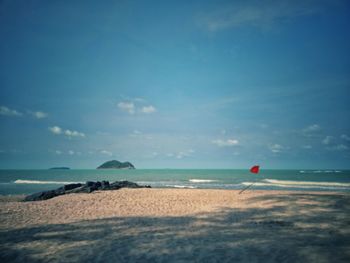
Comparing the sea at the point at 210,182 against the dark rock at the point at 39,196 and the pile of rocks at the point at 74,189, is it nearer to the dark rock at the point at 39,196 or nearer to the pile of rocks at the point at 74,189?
the pile of rocks at the point at 74,189

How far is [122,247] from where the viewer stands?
5.79 meters

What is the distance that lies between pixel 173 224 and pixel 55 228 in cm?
412

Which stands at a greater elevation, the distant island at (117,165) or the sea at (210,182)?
the distant island at (117,165)

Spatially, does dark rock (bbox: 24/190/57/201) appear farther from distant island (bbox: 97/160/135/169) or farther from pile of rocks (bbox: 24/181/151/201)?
distant island (bbox: 97/160/135/169)


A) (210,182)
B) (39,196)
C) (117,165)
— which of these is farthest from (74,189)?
(117,165)

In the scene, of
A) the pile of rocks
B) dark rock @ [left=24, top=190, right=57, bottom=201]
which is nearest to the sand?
dark rock @ [left=24, top=190, right=57, bottom=201]

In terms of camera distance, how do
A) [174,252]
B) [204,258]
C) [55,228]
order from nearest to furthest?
[204,258], [174,252], [55,228]

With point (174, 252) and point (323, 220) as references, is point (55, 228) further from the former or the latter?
point (323, 220)

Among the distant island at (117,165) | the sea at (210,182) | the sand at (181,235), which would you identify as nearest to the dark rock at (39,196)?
the sand at (181,235)

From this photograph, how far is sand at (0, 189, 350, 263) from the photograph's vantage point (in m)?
5.17

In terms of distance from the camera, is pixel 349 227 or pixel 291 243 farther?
pixel 349 227

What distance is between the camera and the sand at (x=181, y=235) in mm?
5168

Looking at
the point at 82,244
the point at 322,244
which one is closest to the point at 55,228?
the point at 82,244

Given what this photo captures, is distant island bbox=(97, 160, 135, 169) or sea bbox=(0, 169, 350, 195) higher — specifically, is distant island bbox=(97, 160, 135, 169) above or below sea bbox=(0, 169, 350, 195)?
above
